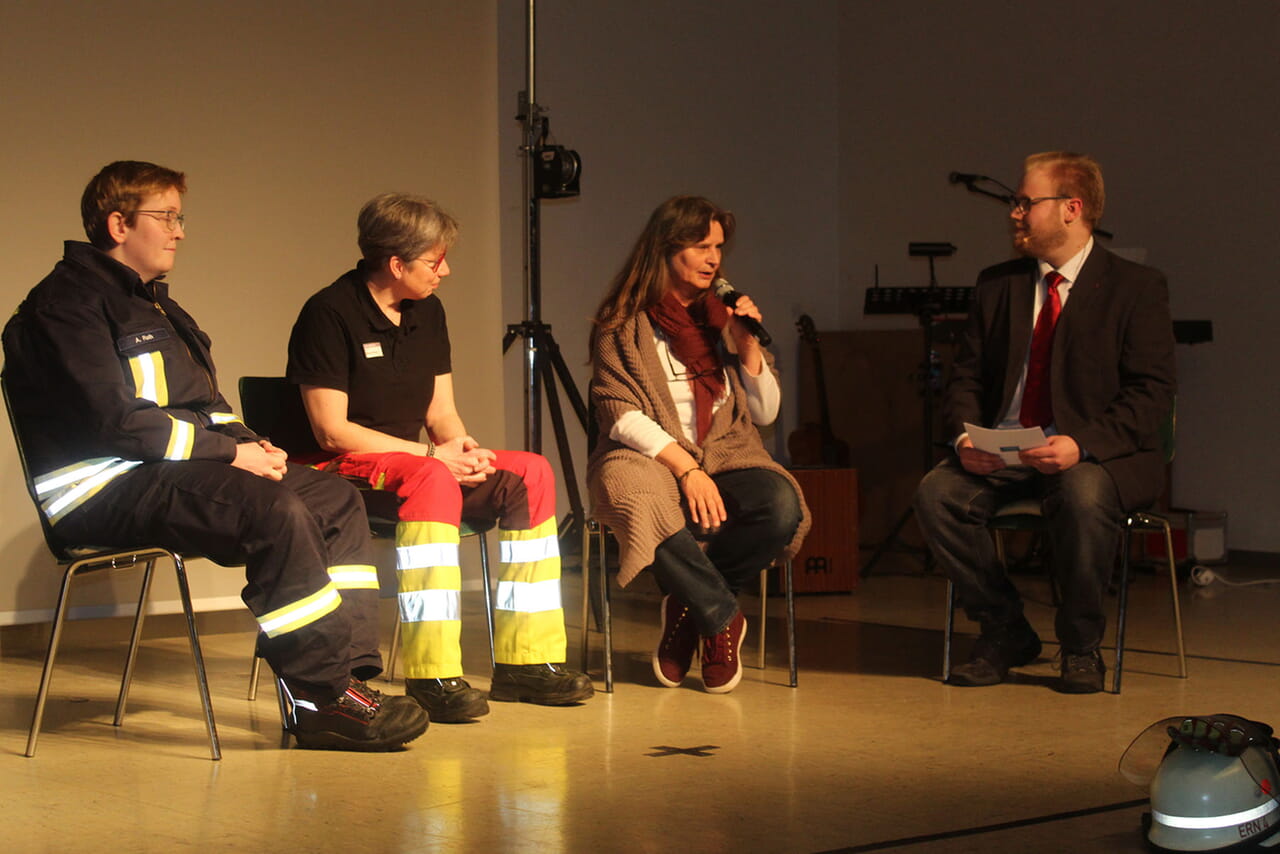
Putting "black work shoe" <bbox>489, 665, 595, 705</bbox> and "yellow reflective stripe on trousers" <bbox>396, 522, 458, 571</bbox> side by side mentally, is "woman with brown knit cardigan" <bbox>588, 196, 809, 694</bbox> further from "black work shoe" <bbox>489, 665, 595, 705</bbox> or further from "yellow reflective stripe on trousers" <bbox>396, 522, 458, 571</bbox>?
"yellow reflective stripe on trousers" <bbox>396, 522, 458, 571</bbox>

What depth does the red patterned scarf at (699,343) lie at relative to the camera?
344 cm

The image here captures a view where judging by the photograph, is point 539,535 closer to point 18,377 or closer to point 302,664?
point 302,664

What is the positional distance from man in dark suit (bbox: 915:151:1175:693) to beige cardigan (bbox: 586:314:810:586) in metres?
0.43

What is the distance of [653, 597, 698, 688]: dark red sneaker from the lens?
11.1ft

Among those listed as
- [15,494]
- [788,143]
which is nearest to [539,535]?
[15,494]

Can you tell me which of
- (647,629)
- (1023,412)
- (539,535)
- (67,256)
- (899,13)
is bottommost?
(647,629)

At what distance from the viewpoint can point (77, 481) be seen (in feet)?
8.66

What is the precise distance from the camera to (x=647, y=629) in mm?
4289

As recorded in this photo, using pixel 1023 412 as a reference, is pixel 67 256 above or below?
above

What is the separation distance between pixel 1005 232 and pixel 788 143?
1205mm

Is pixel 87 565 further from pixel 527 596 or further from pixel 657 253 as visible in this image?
pixel 657 253

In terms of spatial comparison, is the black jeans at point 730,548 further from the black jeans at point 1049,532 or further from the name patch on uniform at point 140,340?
the name patch on uniform at point 140,340

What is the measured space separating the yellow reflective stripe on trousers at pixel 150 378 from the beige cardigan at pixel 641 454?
1.01 metres

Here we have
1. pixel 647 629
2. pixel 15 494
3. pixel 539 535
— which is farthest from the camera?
pixel 647 629
